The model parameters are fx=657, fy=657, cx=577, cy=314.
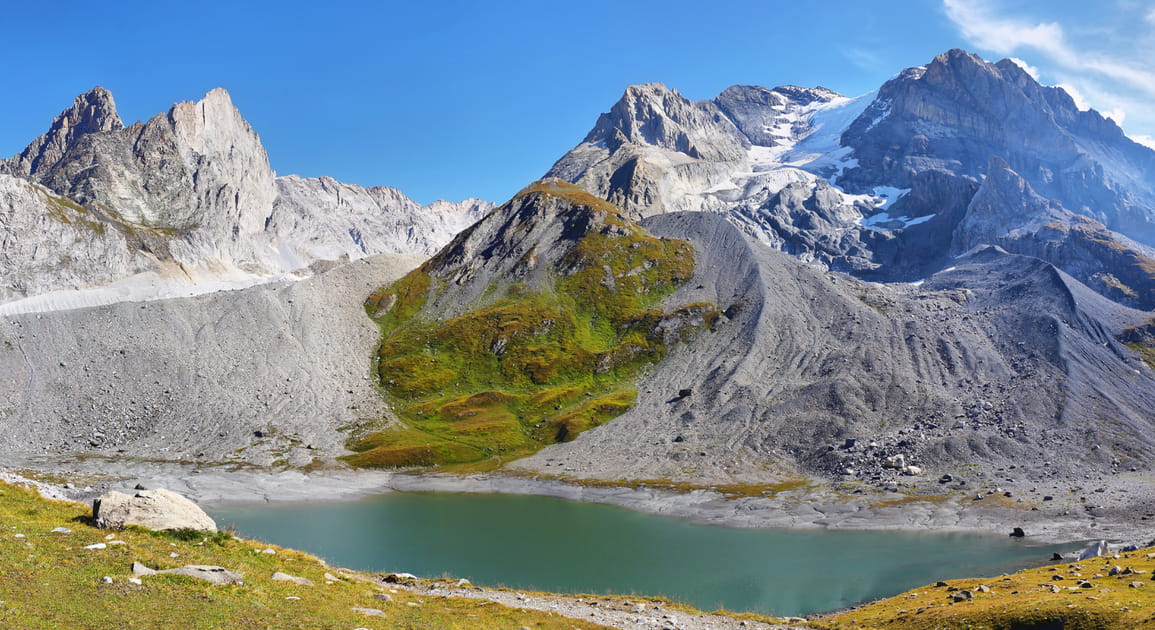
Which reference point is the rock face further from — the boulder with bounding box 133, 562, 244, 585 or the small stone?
the boulder with bounding box 133, 562, 244, 585

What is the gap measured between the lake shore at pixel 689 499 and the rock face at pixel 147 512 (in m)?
77.6

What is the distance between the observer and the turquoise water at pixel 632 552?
66562mm

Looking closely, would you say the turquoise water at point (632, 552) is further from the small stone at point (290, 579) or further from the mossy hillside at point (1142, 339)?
the mossy hillside at point (1142, 339)

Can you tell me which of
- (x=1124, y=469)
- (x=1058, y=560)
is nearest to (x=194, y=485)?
(x=1058, y=560)

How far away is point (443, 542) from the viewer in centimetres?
8644

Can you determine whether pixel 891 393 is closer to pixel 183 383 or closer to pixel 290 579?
pixel 290 579

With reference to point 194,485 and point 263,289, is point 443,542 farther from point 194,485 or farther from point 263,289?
point 263,289

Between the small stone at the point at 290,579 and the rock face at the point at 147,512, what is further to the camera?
the rock face at the point at 147,512

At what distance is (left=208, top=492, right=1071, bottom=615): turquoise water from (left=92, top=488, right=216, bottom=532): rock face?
1397 inches

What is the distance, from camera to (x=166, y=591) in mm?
25859

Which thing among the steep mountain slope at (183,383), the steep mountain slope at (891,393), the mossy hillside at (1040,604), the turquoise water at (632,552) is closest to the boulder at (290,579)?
→ the mossy hillside at (1040,604)

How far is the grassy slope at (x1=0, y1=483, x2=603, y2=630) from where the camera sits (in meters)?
22.9

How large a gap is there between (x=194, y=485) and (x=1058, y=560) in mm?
130354

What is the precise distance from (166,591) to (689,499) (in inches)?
3693
